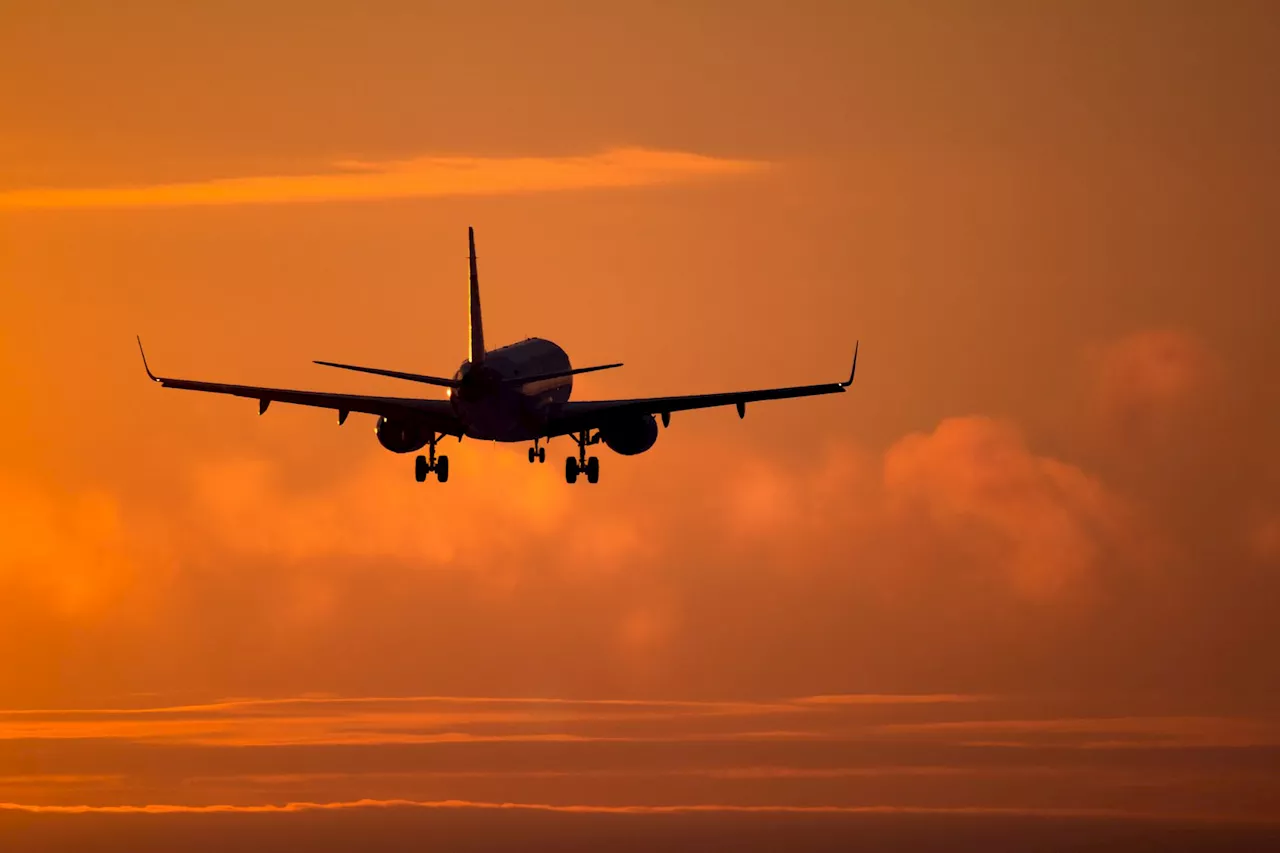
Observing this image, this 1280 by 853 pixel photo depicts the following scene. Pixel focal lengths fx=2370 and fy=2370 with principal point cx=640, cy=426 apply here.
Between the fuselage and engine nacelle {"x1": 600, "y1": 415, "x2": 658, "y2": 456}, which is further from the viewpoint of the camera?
engine nacelle {"x1": 600, "y1": 415, "x2": 658, "y2": 456}

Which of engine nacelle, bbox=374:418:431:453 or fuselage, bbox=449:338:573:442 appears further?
engine nacelle, bbox=374:418:431:453

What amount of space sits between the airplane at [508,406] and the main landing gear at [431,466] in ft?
0.16

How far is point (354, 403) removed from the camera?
372ft

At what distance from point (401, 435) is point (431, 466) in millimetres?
2312

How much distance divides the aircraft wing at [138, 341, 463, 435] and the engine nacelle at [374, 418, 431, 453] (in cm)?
126

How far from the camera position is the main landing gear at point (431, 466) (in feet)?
380

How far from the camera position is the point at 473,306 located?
11506cm

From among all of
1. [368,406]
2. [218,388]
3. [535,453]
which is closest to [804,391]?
[535,453]

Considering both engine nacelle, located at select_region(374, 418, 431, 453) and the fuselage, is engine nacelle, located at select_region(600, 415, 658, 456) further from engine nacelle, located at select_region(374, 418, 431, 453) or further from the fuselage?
engine nacelle, located at select_region(374, 418, 431, 453)

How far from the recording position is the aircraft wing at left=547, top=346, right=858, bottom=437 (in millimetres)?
113750

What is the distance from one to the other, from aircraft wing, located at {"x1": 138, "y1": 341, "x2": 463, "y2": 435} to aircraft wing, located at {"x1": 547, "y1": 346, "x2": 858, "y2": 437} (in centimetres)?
510

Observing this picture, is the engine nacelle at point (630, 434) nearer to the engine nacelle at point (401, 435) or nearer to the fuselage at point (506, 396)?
the fuselage at point (506, 396)

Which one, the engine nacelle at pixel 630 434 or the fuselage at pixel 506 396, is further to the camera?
the engine nacelle at pixel 630 434

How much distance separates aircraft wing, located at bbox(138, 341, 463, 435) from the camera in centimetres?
11206
